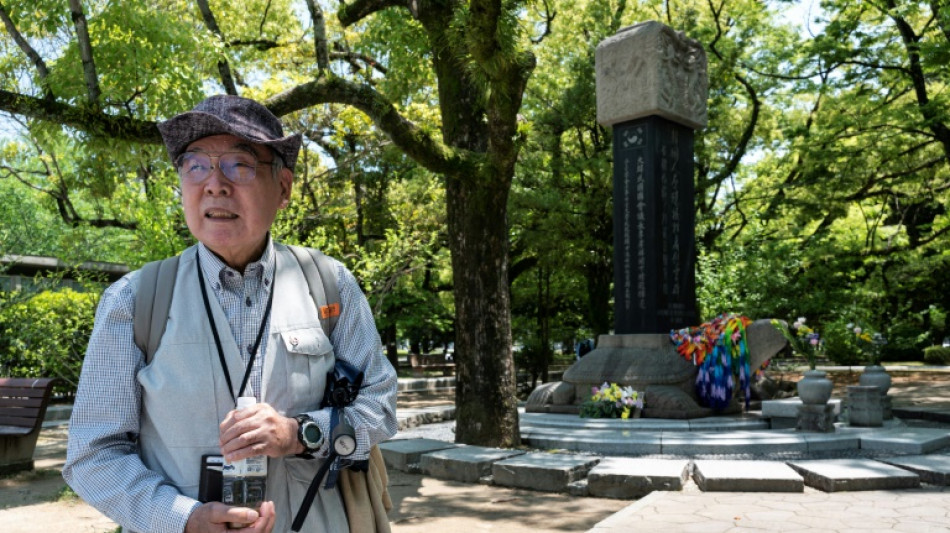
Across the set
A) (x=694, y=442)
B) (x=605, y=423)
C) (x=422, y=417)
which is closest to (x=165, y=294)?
(x=694, y=442)

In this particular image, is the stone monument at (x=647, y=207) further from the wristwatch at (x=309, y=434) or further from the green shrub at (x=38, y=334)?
the wristwatch at (x=309, y=434)

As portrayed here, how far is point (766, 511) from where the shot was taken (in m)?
5.50

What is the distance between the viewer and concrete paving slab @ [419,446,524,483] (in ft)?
23.8

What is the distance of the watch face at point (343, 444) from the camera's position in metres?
1.92

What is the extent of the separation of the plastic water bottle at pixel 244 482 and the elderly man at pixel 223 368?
3cm

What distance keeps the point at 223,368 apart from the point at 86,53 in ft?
18.6

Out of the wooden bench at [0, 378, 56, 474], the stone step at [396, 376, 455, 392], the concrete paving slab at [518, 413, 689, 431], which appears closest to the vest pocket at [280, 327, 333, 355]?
the wooden bench at [0, 378, 56, 474]

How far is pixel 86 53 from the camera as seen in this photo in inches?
255

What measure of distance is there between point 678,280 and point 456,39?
5865 mm

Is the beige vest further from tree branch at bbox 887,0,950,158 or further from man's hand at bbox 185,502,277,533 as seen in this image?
tree branch at bbox 887,0,950,158

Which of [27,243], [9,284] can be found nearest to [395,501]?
[27,243]

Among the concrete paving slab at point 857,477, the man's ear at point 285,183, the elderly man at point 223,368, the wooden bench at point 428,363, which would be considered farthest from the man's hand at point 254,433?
the wooden bench at point 428,363

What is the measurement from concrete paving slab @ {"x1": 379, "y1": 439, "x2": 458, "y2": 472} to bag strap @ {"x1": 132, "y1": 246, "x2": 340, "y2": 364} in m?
6.01

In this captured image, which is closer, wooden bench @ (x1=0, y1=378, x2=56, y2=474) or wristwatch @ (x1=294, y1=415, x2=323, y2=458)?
wristwatch @ (x1=294, y1=415, x2=323, y2=458)
